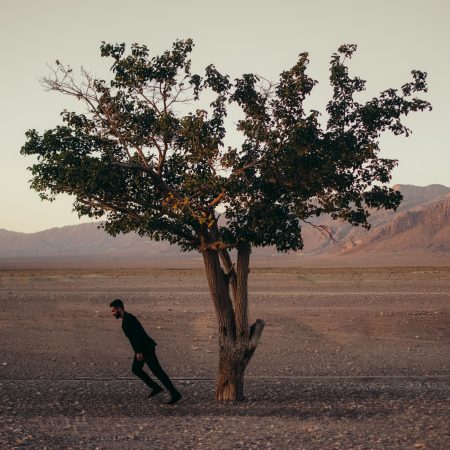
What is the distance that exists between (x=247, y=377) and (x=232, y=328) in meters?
4.78

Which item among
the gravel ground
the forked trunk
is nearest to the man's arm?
the gravel ground

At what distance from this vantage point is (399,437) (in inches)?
512

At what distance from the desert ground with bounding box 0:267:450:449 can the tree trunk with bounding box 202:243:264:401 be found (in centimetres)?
53

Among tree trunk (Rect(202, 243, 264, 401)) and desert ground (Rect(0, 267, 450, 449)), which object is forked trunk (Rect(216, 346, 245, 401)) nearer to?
tree trunk (Rect(202, 243, 264, 401))

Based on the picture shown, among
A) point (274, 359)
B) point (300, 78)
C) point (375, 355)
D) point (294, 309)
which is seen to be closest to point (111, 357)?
point (274, 359)

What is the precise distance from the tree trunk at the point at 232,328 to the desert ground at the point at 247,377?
1.73ft

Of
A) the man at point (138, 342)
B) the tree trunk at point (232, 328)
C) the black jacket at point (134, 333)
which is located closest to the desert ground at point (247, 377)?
the tree trunk at point (232, 328)

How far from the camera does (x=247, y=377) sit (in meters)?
21.0

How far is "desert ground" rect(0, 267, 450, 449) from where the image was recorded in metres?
13.2

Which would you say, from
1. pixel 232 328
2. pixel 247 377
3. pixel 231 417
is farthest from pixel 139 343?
pixel 247 377

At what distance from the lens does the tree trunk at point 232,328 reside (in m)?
16.5

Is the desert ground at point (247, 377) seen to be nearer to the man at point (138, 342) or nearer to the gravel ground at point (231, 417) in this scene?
the gravel ground at point (231, 417)

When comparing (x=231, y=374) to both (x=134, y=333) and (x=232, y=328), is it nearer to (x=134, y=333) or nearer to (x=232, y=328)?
(x=232, y=328)

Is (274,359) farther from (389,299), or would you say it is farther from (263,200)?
(389,299)
